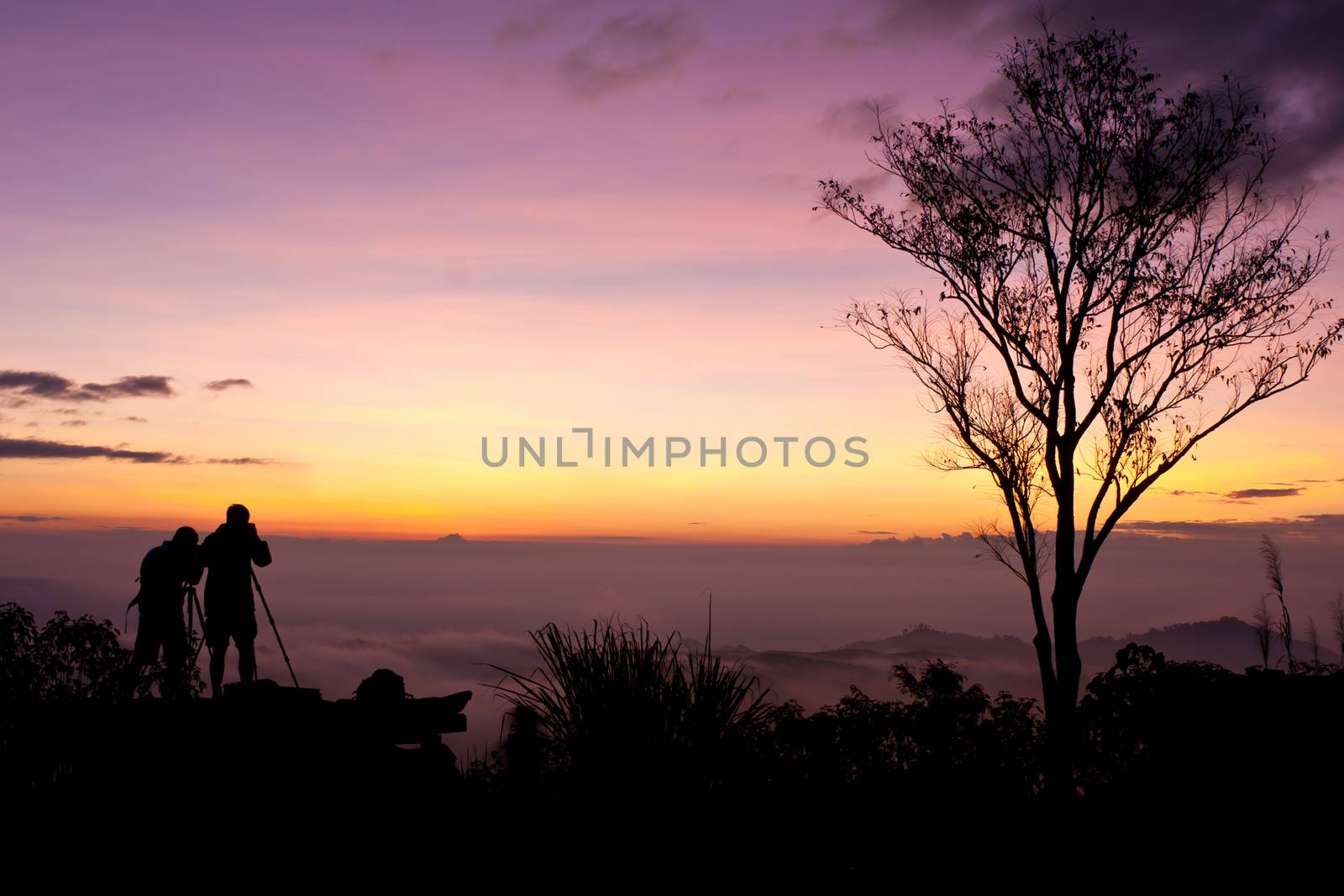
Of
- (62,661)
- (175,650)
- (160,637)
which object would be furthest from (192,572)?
(62,661)

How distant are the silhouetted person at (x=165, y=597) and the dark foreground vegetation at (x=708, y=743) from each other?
110cm

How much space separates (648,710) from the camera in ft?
24.0

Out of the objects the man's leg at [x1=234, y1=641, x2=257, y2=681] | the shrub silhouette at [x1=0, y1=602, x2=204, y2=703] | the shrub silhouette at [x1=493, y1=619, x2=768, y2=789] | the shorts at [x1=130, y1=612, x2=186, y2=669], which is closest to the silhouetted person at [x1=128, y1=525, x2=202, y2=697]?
the shorts at [x1=130, y1=612, x2=186, y2=669]

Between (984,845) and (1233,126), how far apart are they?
14.7 m

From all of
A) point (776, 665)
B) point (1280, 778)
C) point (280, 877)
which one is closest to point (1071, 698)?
point (1280, 778)

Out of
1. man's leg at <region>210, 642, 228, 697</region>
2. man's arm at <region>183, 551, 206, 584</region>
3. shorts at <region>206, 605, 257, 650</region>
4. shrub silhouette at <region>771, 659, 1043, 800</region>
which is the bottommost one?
shrub silhouette at <region>771, 659, 1043, 800</region>

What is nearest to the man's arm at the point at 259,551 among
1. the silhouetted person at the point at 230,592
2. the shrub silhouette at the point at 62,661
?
the silhouetted person at the point at 230,592

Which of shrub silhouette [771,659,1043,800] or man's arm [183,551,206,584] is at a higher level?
man's arm [183,551,206,584]

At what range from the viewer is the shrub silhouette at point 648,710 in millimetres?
7301

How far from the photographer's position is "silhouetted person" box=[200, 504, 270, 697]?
517 inches

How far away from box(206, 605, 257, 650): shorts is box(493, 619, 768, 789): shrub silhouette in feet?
23.0

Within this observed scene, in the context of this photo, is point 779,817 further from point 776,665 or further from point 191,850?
point 776,665

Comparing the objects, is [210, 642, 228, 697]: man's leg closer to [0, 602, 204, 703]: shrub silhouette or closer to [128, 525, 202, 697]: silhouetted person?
[128, 525, 202, 697]: silhouetted person

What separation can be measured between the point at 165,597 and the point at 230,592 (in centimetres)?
93
